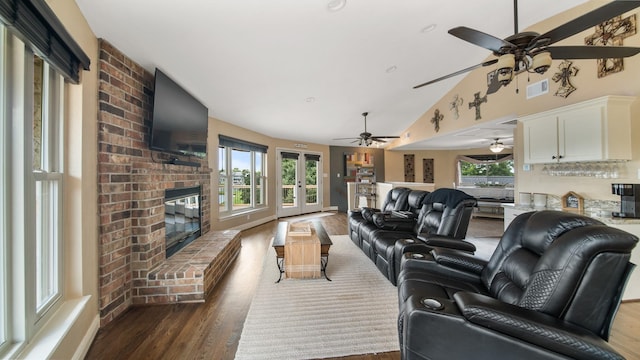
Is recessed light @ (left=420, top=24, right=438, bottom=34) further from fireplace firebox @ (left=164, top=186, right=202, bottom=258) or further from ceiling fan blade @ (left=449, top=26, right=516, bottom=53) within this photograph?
fireplace firebox @ (left=164, top=186, right=202, bottom=258)

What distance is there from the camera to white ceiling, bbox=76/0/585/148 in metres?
1.92

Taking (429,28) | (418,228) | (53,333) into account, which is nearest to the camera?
(53,333)

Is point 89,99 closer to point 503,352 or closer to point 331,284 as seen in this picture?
point 331,284

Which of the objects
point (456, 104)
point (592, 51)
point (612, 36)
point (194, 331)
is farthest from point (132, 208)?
point (456, 104)

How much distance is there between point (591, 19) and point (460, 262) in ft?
6.04

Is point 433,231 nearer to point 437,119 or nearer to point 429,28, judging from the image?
point 429,28

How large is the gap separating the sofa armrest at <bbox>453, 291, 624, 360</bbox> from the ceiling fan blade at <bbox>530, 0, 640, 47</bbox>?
1.73 meters

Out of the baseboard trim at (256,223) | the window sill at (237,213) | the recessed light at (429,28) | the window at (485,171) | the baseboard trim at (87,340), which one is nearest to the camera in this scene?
the baseboard trim at (87,340)

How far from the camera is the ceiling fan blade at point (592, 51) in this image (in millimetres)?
1752

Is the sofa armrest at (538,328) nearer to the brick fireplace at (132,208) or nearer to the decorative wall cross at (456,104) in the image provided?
the brick fireplace at (132,208)

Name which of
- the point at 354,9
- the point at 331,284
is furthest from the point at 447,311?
the point at 354,9

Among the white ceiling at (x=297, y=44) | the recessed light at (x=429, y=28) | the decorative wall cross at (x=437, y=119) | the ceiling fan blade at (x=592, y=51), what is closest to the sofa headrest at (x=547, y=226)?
the ceiling fan blade at (x=592, y=51)

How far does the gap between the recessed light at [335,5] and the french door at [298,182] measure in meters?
5.01

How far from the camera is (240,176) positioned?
5578mm
